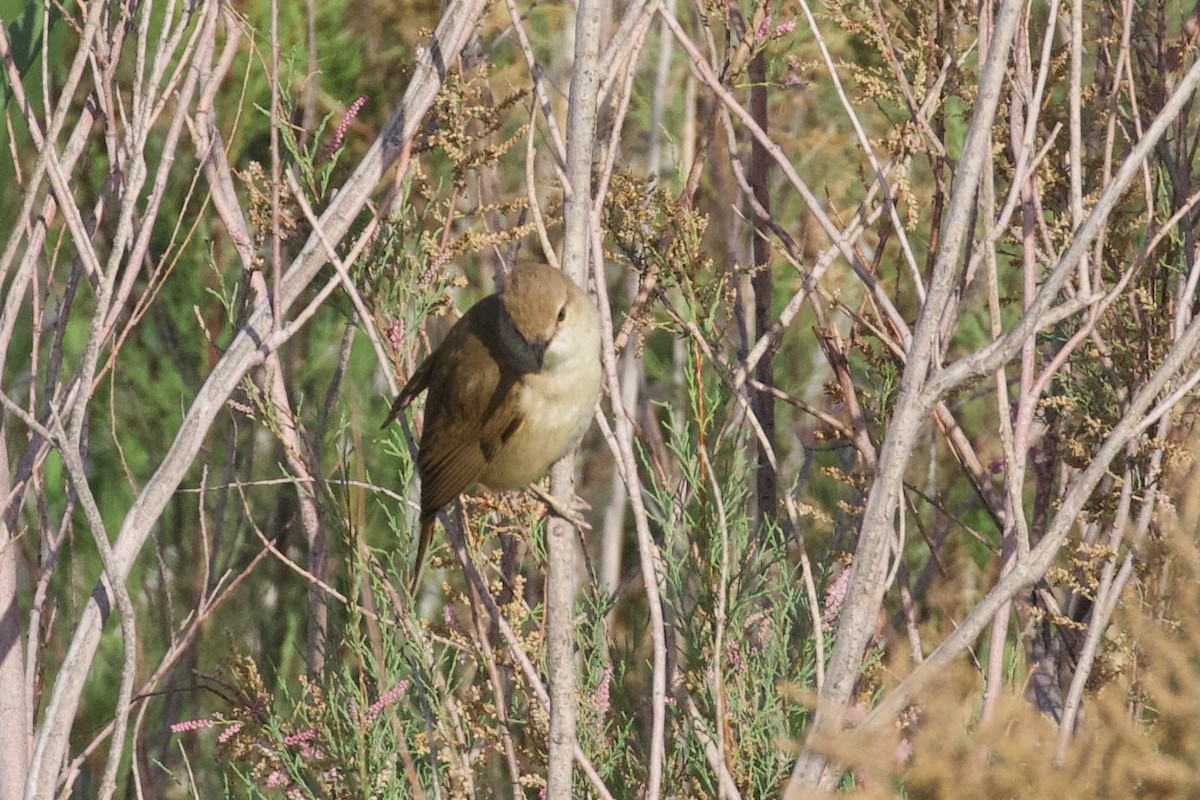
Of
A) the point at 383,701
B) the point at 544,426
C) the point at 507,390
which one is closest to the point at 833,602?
the point at 544,426

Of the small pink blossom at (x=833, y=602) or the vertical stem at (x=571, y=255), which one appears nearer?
the vertical stem at (x=571, y=255)

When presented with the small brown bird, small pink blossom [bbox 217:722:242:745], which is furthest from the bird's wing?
small pink blossom [bbox 217:722:242:745]

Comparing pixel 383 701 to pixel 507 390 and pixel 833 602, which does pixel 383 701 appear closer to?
pixel 507 390

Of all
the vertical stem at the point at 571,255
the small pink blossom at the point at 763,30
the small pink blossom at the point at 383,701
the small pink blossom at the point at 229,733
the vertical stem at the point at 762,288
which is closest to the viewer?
the vertical stem at the point at 571,255

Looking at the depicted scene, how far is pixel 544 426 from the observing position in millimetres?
2566

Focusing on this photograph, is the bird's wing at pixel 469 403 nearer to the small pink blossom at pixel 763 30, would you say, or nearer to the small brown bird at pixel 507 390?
the small brown bird at pixel 507 390

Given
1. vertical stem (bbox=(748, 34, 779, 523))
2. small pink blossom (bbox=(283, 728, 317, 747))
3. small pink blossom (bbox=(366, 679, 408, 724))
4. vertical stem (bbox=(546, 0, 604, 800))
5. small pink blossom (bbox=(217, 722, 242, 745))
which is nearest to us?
vertical stem (bbox=(546, 0, 604, 800))

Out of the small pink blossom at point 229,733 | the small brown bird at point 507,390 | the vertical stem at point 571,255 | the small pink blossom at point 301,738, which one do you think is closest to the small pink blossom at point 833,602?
the small brown bird at point 507,390

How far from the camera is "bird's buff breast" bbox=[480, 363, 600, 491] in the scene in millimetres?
2488

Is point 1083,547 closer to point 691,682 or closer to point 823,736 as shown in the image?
point 691,682

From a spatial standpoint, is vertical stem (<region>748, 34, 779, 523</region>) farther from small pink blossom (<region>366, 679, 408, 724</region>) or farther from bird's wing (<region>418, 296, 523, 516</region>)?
small pink blossom (<region>366, 679, 408, 724</region>)

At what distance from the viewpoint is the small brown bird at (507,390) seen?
2.46 m

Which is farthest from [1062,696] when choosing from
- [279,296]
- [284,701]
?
[284,701]

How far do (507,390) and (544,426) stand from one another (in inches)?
5.4
